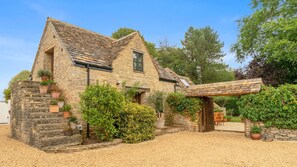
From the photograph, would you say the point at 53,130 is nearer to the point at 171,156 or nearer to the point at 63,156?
the point at 63,156

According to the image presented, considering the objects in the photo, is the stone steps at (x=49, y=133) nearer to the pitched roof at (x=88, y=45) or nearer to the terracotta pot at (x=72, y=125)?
the terracotta pot at (x=72, y=125)

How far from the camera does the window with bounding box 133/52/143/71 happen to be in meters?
14.1

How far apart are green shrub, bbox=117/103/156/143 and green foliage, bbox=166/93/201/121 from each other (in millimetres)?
4439

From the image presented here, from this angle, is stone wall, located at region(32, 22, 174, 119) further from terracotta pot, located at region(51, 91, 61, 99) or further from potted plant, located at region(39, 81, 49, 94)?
potted plant, located at region(39, 81, 49, 94)

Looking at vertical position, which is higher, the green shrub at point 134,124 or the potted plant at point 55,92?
the potted plant at point 55,92

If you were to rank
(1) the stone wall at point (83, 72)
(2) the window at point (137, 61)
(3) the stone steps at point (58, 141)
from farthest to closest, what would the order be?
1. (2) the window at point (137, 61)
2. (1) the stone wall at point (83, 72)
3. (3) the stone steps at point (58, 141)

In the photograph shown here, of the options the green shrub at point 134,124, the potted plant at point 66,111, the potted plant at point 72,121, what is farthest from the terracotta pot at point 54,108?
the green shrub at point 134,124

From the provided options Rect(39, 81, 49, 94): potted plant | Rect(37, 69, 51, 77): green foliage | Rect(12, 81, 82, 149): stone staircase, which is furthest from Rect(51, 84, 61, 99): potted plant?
Rect(37, 69, 51, 77): green foliage

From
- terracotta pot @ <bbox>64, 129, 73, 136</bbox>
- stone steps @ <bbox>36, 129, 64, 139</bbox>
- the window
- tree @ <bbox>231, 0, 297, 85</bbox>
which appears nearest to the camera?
stone steps @ <bbox>36, 129, 64, 139</bbox>

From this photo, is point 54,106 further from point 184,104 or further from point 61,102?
point 184,104

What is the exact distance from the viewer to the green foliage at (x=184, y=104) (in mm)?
13984

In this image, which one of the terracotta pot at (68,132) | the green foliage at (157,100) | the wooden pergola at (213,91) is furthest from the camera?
the green foliage at (157,100)

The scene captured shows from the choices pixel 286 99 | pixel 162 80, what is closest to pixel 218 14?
pixel 162 80

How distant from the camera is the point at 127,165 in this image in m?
6.10
